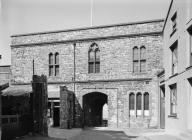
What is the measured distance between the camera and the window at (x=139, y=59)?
61.1ft

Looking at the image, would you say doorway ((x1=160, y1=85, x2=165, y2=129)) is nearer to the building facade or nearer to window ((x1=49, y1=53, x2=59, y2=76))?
the building facade

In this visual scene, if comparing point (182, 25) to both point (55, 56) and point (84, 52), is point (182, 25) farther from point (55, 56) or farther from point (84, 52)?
point (55, 56)

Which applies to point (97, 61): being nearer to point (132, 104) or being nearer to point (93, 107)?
point (132, 104)

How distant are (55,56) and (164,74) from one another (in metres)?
9.38

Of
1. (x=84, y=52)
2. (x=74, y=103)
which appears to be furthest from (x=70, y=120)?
(x=84, y=52)

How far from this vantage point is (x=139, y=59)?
18609 mm

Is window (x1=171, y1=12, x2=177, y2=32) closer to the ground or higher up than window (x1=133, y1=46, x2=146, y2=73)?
higher up

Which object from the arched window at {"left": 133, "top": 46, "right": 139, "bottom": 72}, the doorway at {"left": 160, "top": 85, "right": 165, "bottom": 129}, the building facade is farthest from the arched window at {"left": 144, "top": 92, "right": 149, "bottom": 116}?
the building facade

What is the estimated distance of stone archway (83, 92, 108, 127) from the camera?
2027 centimetres

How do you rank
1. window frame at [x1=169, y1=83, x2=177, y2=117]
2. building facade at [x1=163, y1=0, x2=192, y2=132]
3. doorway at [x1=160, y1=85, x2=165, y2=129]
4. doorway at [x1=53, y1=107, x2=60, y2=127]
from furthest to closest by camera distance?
1. doorway at [x1=53, y1=107, x2=60, y2=127]
2. doorway at [x1=160, y1=85, x2=165, y2=129]
3. window frame at [x1=169, y1=83, x2=177, y2=117]
4. building facade at [x1=163, y1=0, x2=192, y2=132]

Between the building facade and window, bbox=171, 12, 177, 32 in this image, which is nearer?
the building facade

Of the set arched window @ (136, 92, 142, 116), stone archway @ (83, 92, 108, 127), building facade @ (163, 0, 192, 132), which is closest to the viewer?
building facade @ (163, 0, 192, 132)

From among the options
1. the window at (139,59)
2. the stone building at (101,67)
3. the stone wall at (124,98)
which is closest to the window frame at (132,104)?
the stone building at (101,67)

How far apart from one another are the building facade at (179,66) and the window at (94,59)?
581 cm
